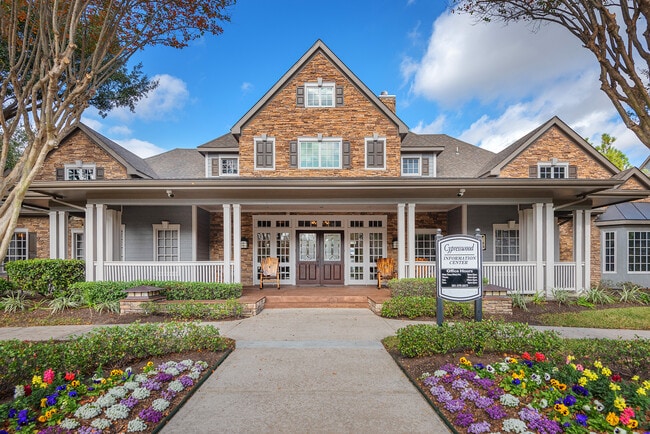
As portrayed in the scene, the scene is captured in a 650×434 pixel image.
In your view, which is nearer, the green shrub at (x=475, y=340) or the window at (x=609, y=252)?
the green shrub at (x=475, y=340)

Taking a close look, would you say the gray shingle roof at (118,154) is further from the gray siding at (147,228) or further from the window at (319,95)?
the window at (319,95)

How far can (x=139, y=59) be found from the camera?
15.2 metres

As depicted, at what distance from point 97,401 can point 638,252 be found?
723 inches

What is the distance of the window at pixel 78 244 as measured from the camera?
13773 millimetres

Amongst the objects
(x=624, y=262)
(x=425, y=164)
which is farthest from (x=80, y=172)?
(x=624, y=262)

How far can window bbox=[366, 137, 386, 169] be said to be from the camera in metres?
12.4

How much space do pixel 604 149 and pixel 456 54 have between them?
3115cm

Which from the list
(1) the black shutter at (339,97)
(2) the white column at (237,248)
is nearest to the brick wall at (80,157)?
(2) the white column at (237,248)

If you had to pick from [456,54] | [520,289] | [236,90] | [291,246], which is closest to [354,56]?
[456,54]

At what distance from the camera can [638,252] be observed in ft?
44.8

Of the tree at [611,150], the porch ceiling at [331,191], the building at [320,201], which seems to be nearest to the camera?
the porch ceiling at [331,191]

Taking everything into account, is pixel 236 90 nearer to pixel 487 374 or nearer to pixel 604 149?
pixel 487 374

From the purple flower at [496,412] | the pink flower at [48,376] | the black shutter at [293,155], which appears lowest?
the purple flower at [496,412]

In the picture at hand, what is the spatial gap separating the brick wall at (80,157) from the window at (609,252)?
2024 cm
